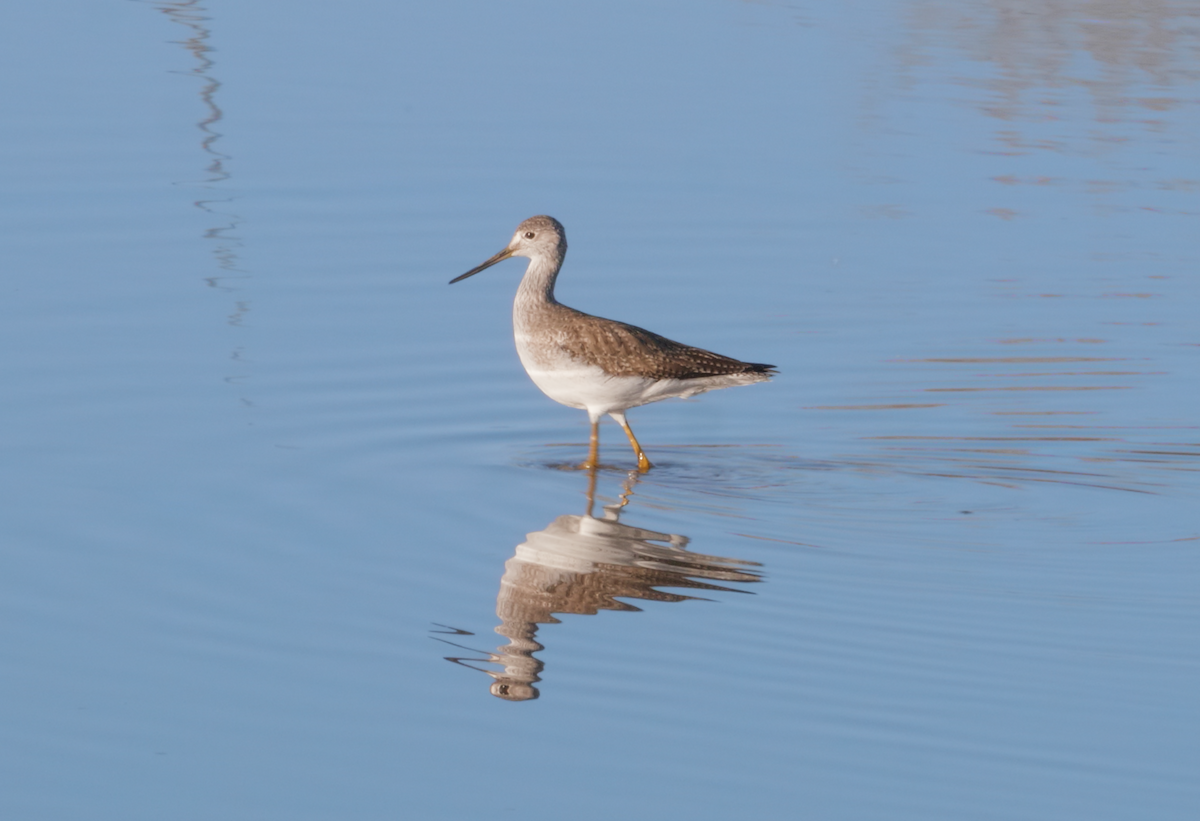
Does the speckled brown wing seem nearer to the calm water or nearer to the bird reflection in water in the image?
the calm water

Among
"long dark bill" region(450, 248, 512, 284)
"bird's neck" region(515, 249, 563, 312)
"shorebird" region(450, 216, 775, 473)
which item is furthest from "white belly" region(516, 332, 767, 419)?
"long dark bill" region(450, 248, 512, 284)

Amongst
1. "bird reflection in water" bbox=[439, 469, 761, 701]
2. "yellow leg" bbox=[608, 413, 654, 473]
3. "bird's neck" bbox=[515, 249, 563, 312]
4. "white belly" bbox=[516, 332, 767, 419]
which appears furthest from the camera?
"bird's neck" bbox=[515, 249, 563, 312]

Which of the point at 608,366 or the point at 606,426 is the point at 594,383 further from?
the point at 606,426

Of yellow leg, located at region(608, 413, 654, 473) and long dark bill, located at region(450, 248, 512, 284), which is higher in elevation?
long dark bill, located at region(450, 248, 512, 284)

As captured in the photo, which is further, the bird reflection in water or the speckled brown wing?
the speckled brown wing

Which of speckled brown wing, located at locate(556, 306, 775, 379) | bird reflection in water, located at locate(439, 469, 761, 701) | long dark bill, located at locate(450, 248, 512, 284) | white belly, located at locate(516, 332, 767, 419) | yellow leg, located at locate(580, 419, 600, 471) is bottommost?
yellow leg, located at locate(580, 419, 600, 471)

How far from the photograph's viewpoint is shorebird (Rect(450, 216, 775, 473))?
9.48 metres

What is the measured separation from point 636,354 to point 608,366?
0.57 ft

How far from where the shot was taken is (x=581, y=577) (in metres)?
7.75

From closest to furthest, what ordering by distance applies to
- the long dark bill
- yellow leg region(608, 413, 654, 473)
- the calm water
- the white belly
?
the calm water → the white belly → yellow leg region(608, 413, 654, 473) → the long dark bill

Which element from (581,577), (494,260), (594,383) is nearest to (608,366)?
(594,383)

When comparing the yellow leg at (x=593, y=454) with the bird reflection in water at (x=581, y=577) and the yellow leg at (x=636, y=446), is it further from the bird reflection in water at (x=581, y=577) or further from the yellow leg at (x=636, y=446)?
the bird reflection in water at (x=581, y=577)

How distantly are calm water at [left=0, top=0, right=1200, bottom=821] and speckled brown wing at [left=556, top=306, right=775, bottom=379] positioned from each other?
Result: 534 mm

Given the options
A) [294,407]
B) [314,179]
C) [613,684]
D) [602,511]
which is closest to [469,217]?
[314,179]
